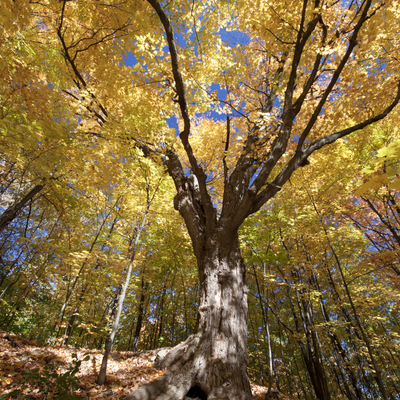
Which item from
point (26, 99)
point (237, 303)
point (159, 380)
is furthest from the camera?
point (26, 99)

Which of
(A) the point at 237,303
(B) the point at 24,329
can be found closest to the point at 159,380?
(A) the point at 237,303

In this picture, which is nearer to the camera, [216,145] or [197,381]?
[197,381]

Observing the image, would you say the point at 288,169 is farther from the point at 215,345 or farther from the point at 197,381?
the point at 197,381

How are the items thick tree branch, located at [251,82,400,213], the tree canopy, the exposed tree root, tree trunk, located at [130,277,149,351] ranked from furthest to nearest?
1. tree trunk, located at [130,277,149,351]
2. thick tree branch, located at [251,82,400,213]
3. the tree canopy
4. the exposed tree root

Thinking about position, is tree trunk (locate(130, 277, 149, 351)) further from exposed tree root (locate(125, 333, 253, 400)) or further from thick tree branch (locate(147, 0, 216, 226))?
exposed tree root (locate(125, 333, 253, 400))

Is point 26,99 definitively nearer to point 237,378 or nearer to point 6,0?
point 6,0

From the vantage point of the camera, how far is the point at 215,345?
2.36 m

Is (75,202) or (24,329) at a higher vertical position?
(75,202)

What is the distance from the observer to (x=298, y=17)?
3.99 m

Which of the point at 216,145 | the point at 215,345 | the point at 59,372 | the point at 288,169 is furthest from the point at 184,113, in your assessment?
the point at 59,372

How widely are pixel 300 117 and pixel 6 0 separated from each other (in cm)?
589

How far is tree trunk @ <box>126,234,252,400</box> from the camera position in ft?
6.79

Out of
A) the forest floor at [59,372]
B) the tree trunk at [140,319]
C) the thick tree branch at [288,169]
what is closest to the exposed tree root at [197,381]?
the forest floor at [59,372]

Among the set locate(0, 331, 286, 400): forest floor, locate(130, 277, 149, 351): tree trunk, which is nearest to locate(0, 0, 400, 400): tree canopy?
locate(0, 331, 286, 400): forest floor
